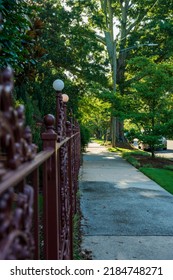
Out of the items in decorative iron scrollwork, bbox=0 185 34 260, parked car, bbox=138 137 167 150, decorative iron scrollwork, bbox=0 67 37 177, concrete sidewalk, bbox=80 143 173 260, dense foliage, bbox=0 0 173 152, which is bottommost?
concrete sidewalk, bbox=80 143 173 260

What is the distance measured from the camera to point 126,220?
6.35 metres

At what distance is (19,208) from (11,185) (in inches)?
6.0

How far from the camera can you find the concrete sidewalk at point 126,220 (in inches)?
190

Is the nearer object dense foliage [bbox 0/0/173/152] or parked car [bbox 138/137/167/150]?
dense foliage [bbox 0/0/173/152]

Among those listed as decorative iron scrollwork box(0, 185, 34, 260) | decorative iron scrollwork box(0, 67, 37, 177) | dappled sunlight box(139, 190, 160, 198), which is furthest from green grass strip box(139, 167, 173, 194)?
decorative iron scrollwork box(0, 67, 37, 177)

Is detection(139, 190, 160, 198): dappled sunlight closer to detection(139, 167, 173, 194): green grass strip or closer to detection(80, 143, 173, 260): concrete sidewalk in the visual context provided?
detection(80, 143, 173, 260): concrete sidewalk

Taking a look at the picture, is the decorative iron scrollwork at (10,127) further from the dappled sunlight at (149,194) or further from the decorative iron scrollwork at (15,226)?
the dappled sunlight at (149,194)

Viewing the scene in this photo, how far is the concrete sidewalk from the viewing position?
483 centimetres

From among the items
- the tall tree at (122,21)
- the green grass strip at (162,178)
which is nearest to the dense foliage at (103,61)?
the tall tree at (122,21)

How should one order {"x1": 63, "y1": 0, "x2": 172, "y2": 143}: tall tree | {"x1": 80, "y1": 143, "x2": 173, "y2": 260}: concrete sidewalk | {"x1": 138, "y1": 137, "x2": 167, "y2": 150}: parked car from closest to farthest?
{"x1": 80, "y1": 143, "x2": 173, "y2": 260}: concrete sidewalk, {"x1": 138, "y1": 137, "x2": 167, "y2": 150}: parked car, {"x1": 63, "y1": 0, "x2": 172, "y2": 143}: tall tree

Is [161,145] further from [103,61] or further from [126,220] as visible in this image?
[126,220]

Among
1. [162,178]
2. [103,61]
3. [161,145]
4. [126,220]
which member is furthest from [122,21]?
[126,220]

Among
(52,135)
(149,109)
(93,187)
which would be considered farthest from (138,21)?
(52,135)

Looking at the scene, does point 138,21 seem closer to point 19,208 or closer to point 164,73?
point 164,73
